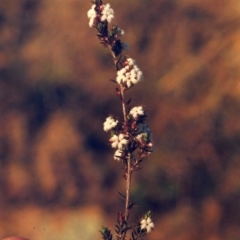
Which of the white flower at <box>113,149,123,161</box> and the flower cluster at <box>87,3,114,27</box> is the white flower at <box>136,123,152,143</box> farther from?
the flower cluster at <box>87,3,114,27</box>

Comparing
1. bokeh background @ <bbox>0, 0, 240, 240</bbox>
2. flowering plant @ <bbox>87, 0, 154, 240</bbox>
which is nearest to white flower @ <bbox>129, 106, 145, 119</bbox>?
flowering plant @ <bbox>87, 0, 154, 240</bbox>

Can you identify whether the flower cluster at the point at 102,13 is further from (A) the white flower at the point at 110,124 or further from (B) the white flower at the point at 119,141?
(B) the white flower at the point at 119,141

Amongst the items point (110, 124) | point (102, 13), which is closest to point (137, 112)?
point (110, 124)

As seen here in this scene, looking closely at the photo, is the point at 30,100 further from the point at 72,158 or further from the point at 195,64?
the point at 195,64

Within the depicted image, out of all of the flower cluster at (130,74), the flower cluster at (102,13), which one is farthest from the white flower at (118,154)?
the flower cluster at (102,13)

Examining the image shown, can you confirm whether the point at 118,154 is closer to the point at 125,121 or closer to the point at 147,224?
the point at 125,121

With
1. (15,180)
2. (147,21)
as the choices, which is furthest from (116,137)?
(147,21)
